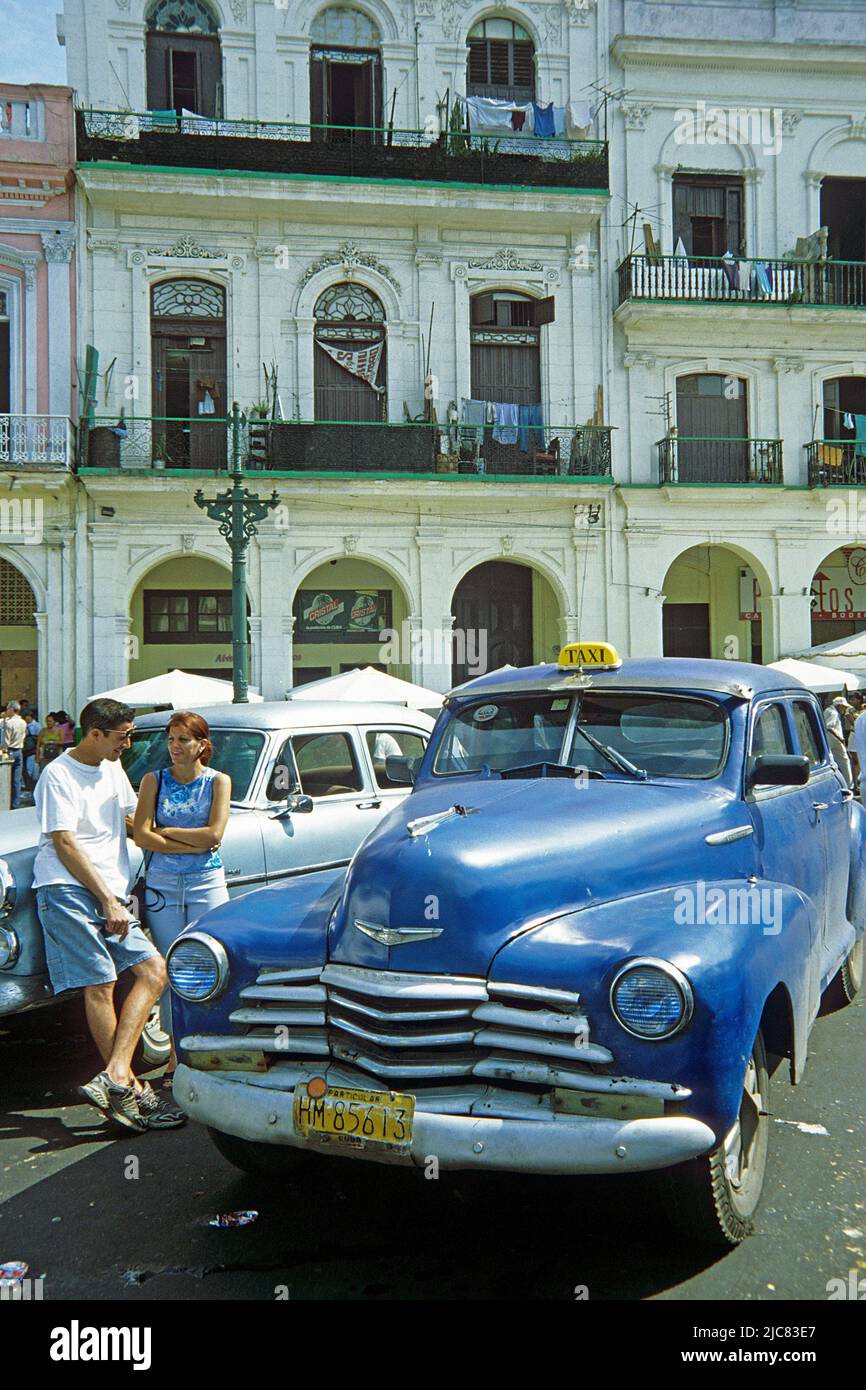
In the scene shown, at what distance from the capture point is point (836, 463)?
21.7 metres

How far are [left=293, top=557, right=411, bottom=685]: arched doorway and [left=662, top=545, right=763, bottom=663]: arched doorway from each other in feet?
18.7

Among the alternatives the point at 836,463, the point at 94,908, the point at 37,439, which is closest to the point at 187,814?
the point at 94,908

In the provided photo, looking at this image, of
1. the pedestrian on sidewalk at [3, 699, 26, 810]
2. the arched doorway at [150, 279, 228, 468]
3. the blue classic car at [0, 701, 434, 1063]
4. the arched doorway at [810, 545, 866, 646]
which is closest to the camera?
the blue classic car at [0, 701, 434, 1063]

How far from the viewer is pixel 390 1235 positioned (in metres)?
3.91

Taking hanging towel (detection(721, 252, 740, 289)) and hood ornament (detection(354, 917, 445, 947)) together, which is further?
hanging towel (detection(721, 252, 740, 289))

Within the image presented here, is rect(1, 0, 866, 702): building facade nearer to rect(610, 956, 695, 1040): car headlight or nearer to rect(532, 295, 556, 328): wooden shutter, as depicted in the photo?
rect(532, 295, 556, 328): wooden shutter

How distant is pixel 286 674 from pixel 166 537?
3.17 metres

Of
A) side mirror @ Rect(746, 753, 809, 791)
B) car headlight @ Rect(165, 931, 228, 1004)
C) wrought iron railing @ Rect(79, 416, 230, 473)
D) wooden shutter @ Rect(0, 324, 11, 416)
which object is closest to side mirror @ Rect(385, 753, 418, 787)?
side mirror @ Rect(746, 753, 809, 791)

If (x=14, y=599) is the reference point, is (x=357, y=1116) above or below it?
below

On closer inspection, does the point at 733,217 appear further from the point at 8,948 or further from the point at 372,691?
the point at 8,948

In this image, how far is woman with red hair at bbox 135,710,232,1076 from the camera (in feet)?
17.8

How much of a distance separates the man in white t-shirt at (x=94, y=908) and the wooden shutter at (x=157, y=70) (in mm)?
18640

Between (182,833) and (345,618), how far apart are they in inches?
655

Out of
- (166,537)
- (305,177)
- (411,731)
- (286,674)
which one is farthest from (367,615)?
(411,731)
